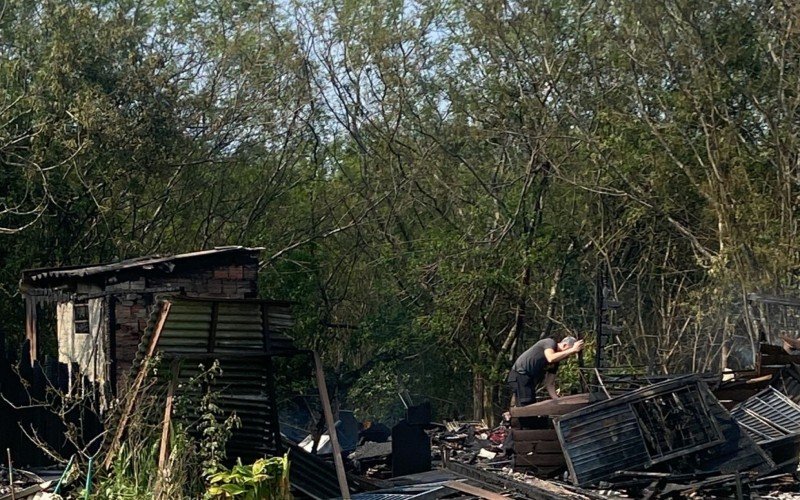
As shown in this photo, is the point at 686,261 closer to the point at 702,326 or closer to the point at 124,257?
the point at 702,326

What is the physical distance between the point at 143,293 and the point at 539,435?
6055 millimetres

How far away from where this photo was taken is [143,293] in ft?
52.5

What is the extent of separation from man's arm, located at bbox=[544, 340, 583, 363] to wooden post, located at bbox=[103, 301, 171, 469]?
5.00 meters

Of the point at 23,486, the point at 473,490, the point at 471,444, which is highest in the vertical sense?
the point at 23,486

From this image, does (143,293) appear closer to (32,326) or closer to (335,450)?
(32,326)

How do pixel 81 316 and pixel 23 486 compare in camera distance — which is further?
pixel 81 316

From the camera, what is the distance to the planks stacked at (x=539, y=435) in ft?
44.7

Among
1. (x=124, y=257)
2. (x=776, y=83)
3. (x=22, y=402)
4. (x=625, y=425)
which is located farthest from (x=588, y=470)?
(x=124, y=257)

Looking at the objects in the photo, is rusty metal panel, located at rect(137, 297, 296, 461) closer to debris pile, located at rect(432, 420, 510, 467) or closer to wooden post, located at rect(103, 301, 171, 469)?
wooden post, located at rect(103, 301, 171, 469)

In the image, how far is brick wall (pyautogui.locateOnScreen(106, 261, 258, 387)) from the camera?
16000 mm

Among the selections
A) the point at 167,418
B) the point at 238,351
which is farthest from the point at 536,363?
the point at 167,418

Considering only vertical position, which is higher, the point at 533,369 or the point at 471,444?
the point at 533,369

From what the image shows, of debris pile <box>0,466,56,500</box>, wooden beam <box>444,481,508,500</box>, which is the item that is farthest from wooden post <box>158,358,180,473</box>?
wooden beam <box>444,481,508,500</box>

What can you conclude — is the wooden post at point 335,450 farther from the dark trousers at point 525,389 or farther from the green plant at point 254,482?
the dark trousers at point 525,389
